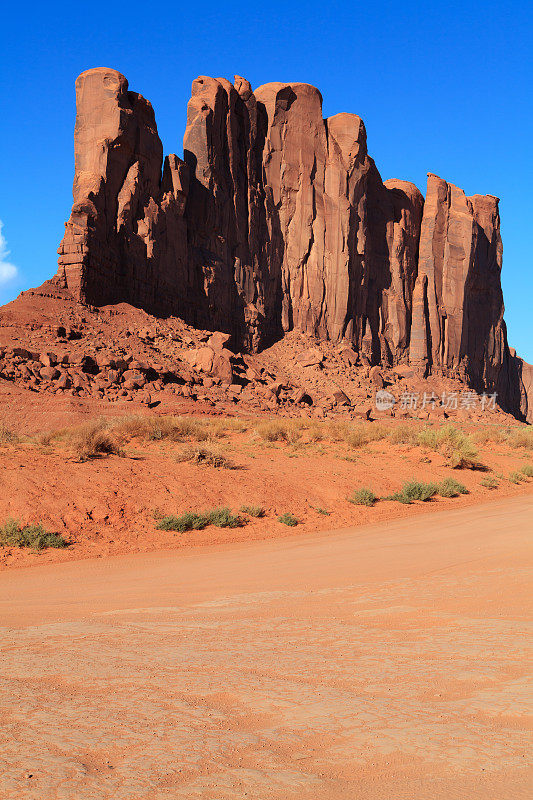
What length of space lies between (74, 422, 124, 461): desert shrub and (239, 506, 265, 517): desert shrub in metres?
3.82

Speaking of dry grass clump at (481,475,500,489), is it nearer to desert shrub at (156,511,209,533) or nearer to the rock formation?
desert shrub at (156,511,209,533)

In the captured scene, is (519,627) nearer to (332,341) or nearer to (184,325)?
(184,325)

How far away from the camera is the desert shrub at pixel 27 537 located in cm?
905

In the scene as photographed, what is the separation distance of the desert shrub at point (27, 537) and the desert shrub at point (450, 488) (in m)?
10.0

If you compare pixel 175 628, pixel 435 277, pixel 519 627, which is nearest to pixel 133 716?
pixel 175 628

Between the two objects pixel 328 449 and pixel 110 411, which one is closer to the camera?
pixel 328 449

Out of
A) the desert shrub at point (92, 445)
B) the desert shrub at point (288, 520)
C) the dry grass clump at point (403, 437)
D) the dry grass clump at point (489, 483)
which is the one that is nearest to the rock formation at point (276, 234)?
the dry grass clump at point (403, 437)

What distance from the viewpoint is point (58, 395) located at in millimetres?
27375

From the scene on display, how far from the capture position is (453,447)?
818 inches

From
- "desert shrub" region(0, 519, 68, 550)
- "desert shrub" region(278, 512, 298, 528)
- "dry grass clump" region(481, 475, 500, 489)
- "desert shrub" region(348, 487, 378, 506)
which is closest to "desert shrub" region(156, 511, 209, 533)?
"desert shrub" region(278, 512, 298, 528)

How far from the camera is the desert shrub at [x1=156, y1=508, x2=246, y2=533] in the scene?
10.7 meters

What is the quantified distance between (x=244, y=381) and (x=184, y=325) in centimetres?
718

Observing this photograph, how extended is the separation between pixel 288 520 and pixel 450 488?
597 cm

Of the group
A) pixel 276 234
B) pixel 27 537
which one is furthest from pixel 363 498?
pixel 276 234
